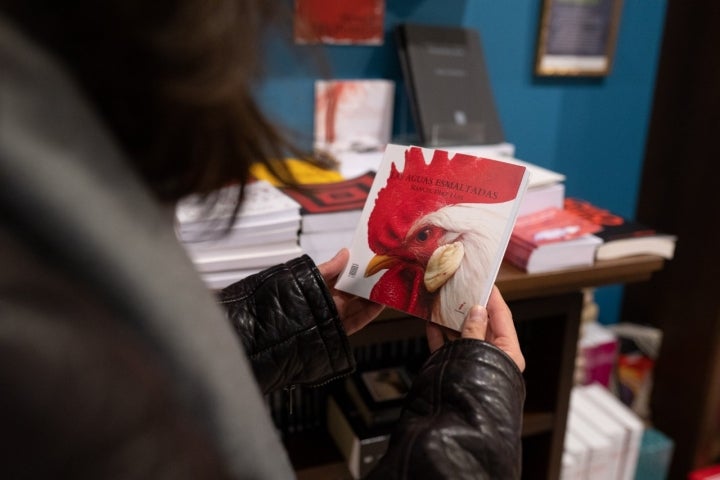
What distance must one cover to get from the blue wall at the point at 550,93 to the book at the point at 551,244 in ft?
1.64

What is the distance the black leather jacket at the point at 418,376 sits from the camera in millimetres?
530

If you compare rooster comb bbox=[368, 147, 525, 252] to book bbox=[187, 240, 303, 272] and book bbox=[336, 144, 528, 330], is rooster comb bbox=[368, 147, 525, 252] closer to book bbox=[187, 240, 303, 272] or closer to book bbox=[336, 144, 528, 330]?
book bbox=[336, 144, 528, 330]

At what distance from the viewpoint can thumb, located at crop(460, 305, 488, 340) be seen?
0.66 metres

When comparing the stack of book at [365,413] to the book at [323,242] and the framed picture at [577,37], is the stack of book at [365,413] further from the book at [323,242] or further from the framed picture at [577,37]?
the framed picture at [577,37]

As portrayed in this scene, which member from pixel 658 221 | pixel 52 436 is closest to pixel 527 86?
pixel 658 221

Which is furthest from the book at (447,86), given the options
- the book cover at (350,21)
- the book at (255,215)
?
the book at (255,215)

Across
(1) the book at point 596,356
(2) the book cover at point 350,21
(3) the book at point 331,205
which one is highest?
(2) the book cover at point 350,21

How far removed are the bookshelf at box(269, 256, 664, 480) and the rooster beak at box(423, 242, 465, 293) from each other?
0.16m

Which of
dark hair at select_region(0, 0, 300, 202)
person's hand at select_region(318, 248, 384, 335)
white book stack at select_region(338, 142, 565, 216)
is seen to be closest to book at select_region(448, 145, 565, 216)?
white book stack at select_region(338, 142, 565, 216)

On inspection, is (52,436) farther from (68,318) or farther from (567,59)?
(567,59)

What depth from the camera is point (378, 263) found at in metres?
0.76

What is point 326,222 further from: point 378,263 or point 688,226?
point 688,226

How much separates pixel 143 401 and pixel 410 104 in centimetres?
112

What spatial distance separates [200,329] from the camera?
351mm
